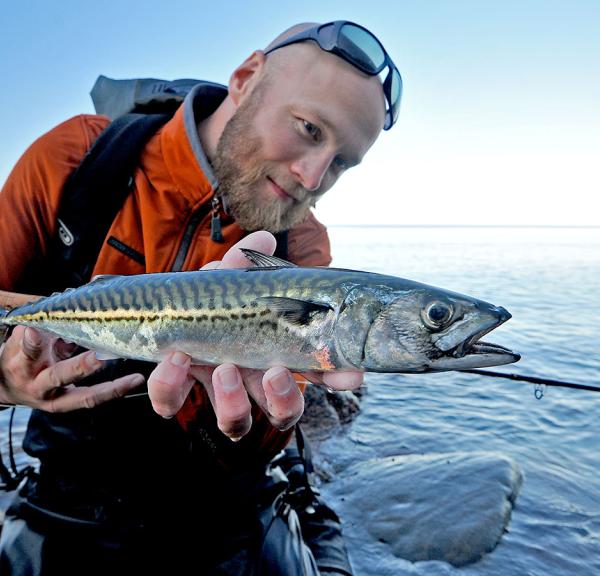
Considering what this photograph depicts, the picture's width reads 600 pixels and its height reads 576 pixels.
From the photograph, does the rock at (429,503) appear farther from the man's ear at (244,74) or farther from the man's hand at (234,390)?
the man's ear at (244,74)

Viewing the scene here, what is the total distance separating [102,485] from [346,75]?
3668 mm

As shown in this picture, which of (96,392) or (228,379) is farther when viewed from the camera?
(96,392)

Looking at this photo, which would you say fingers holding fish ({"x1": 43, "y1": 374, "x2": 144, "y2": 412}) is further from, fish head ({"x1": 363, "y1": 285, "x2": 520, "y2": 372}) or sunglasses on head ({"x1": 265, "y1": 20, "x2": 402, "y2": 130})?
sunglasses on head ({"x1": 265, "y1": 20, "x2": 402, "y2": 130})

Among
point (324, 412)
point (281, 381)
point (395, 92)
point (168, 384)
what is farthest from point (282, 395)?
point (324, 412)

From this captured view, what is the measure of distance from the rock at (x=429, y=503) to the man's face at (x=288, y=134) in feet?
11.2

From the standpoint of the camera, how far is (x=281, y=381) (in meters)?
2.11

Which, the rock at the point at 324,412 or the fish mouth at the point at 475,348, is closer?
the fish mouth at the point at 475,348

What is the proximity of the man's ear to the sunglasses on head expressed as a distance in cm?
12

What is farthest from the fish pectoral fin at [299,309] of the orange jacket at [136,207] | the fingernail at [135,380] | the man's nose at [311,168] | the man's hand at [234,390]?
the man's nose at [311,168]

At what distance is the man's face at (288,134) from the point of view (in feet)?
12.3

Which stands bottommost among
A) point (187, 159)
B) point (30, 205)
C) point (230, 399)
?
point (230, 399)

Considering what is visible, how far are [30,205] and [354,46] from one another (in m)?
2.88

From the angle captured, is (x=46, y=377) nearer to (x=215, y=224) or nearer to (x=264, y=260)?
(x=264, y=260)

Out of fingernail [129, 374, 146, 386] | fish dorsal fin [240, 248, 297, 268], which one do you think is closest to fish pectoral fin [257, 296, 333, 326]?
fish dorsal fin [240, 248, 297, 268]
